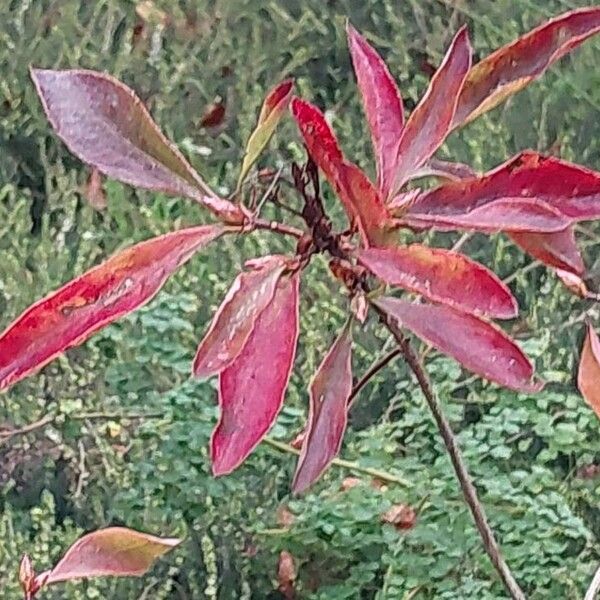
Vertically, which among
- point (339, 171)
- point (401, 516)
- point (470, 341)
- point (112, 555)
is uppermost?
point (339, 171)

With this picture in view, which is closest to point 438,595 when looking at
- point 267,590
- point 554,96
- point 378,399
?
point 267,590

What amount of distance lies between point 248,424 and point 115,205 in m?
1.06

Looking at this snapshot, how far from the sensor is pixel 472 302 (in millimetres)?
533

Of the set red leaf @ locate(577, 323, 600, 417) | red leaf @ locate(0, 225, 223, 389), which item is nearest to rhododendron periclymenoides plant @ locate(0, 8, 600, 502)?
red leaf @ locate(0, 225, 223, 389)

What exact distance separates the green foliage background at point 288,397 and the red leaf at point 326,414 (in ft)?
1.52

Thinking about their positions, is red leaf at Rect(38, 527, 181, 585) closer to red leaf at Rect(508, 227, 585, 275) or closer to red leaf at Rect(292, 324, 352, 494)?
red leaf at Rect(292, 324, 352, 494)

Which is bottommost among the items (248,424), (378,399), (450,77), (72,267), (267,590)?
(267,590)

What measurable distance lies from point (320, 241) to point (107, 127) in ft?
0.38

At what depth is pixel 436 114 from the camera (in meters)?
0.60

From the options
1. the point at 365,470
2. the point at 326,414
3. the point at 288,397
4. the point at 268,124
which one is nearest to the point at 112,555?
the point at 326,414

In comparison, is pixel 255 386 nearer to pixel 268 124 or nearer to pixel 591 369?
pixel 268 124

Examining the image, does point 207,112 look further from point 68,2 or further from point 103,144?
point 103,144

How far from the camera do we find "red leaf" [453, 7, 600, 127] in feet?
Answer: 1.91

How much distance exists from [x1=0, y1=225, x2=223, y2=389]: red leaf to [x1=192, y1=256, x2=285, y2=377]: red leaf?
0.11ft
